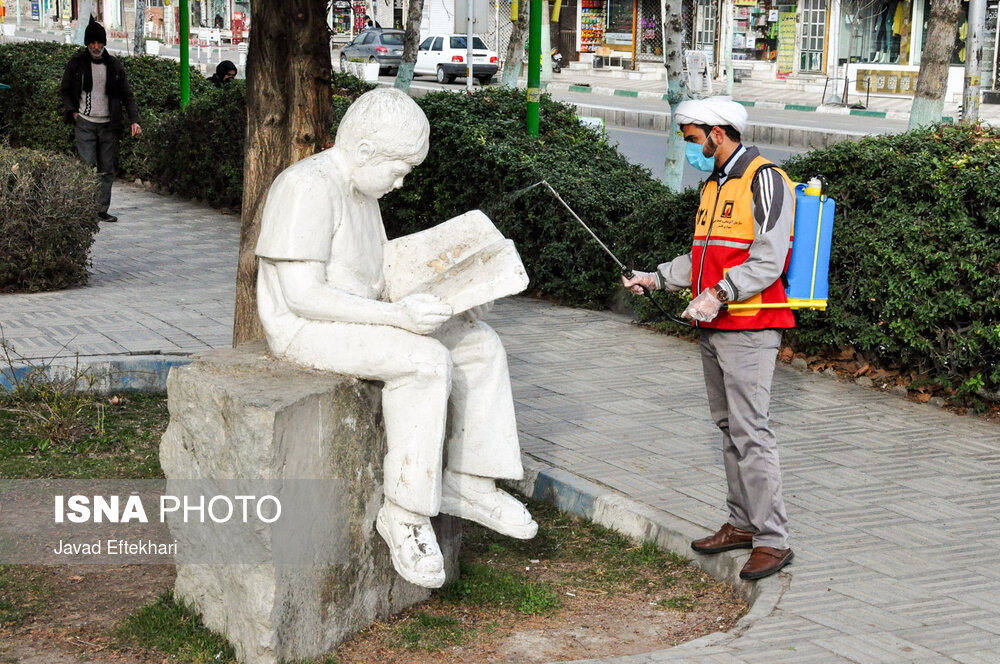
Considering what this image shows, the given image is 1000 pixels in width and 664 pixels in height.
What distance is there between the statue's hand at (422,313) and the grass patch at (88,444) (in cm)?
235

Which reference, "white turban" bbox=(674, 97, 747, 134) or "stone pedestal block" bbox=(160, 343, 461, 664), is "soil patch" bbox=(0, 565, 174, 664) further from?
"white turban" bbox=(674, 97, 747, 134)

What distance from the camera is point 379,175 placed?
14.5 ft

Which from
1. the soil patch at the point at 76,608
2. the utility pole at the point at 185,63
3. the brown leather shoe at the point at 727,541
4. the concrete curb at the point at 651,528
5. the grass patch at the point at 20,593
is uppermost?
the utility pole at the point at 185,63

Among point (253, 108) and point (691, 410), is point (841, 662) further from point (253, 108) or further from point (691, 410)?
point (253, 108)

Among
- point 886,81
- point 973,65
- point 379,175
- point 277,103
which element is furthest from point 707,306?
point 886,81

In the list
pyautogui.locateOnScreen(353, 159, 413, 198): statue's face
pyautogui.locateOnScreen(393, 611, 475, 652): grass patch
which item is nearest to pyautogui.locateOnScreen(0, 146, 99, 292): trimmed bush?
pyautogui.locateOnScreen(353, 159, 413, 198): statue's face

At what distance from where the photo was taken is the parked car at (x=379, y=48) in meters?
42.8

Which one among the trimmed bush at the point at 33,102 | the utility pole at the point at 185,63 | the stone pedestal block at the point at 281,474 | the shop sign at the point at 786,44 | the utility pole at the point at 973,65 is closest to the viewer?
the stone pedestal block at the point at 281,474

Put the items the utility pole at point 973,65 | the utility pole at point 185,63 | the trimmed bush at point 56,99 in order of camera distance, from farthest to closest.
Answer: the utility pole at point 973,65, the trimmed bush at point 56,99, the utility pole at point 185,63

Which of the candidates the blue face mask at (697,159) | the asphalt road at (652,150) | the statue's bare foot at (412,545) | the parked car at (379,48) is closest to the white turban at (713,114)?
the blue face mask at (697,159)

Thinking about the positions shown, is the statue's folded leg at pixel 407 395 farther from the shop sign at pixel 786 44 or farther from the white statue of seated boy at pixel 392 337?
the shop sign at pixel 786 44

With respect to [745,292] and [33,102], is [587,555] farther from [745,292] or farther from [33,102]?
[33,102]

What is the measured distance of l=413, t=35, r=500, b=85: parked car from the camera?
41469 mm

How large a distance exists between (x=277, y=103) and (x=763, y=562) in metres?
3.51
